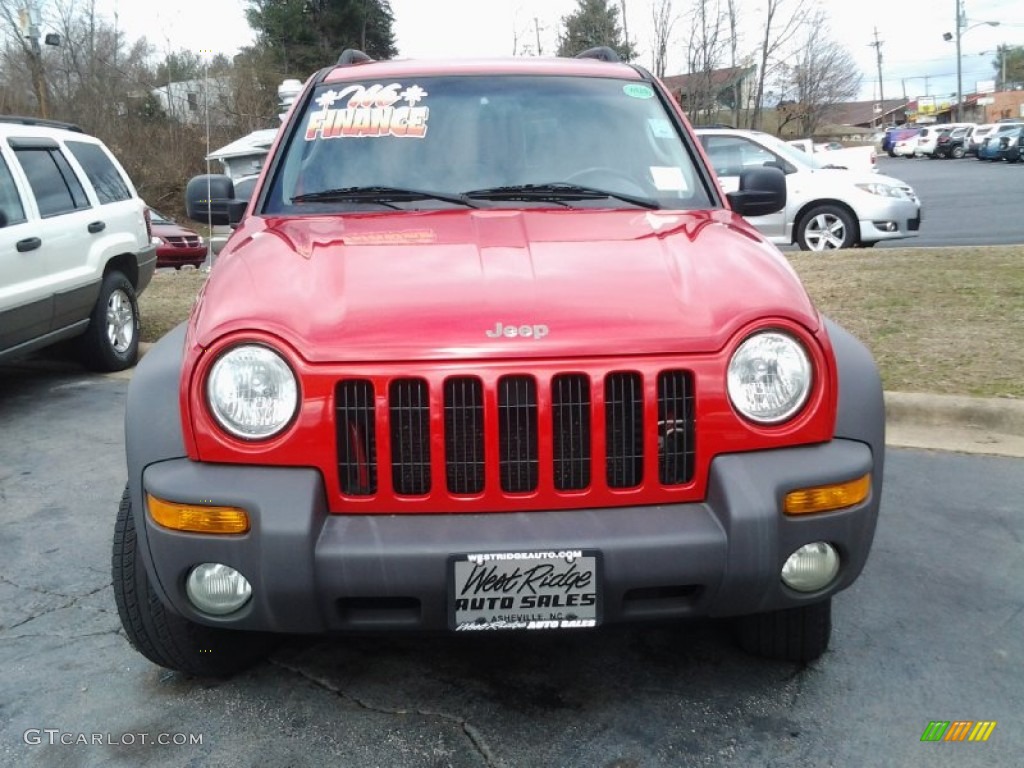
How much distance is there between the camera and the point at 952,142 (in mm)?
48438

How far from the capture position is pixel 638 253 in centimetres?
278

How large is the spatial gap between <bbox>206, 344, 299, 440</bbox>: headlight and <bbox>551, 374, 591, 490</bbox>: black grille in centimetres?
63

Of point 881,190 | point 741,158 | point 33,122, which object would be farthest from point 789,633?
point 741,158

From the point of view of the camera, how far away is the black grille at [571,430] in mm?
2391

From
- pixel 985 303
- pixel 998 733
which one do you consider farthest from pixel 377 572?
pixel 985 303

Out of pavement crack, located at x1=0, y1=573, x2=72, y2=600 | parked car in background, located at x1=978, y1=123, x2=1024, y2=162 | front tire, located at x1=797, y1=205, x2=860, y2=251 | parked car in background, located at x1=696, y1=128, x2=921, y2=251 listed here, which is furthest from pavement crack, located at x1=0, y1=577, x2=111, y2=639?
parked car in background, located at x1=978, y1=123, x2=1024, y2=162

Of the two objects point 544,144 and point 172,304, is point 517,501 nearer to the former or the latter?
point 544,144

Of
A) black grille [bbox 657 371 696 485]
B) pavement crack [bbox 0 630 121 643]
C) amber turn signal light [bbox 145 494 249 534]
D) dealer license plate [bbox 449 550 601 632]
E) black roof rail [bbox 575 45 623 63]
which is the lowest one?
pavement crack [bbox 0 630 121 643]

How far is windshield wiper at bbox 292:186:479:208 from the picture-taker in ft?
11.2

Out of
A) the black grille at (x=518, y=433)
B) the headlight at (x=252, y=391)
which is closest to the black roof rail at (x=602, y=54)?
the black grille at (x=518, y=433)

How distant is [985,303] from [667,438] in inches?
229

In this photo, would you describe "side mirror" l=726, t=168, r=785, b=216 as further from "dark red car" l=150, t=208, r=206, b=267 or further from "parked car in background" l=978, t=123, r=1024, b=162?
"parked car in background" l=978, t=123, r=1024, b=162

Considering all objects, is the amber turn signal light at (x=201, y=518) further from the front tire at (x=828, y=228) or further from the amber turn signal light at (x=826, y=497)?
the front tire at (x=828, y=228)

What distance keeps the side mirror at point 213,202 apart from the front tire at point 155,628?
63.2 inches
